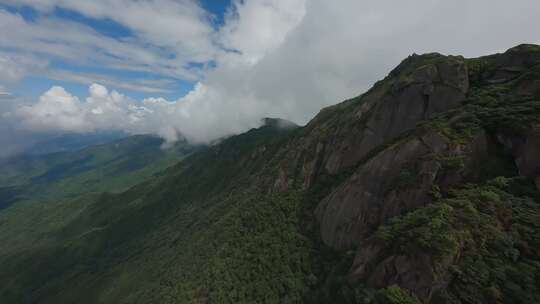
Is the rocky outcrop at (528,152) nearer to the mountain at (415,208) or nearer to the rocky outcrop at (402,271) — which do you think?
the mountain at (415,208)

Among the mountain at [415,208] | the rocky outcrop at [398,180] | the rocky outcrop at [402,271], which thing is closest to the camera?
the rocky outcrop at [402,271]

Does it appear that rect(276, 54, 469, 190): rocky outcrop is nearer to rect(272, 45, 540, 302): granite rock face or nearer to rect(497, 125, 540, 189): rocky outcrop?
rect(272, 45, 540, 302): granite rock face

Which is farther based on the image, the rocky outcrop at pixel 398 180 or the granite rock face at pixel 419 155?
the rocky outcrop at pixel 398 180

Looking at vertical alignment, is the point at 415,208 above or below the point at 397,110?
below

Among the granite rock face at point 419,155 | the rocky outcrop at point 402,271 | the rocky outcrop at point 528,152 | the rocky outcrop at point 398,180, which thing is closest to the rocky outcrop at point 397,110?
the granite rock face at point 419,155

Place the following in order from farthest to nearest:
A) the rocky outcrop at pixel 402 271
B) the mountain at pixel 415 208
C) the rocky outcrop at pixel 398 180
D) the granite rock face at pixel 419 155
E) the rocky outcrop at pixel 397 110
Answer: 1. the rocky outcrop at pixel 397 110
2. the rocky outcrop at pixel 398 180
3. the granite rock face at pixel 419 155
4. the mountain at pixel 415 208
5. the rocky outcrop at pixel 402 271

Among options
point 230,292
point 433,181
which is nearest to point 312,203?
point 230,292

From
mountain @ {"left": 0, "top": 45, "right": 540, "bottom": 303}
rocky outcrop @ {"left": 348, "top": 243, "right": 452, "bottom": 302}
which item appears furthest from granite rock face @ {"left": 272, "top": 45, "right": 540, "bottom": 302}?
mountain @ {"left": 0, "top": 45, "right": 540, "bottom": 303}

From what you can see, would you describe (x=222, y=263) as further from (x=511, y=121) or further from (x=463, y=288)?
(x=511, y=121)

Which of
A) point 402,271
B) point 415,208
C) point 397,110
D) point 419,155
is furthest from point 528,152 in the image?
point 397,110

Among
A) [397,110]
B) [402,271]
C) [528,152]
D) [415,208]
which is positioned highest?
[397,110]

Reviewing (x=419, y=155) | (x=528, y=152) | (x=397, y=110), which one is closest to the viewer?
(x=528, y=152)

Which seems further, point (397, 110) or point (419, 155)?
point (397, 110)

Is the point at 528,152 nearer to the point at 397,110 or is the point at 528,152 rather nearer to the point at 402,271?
the point at 402,271
